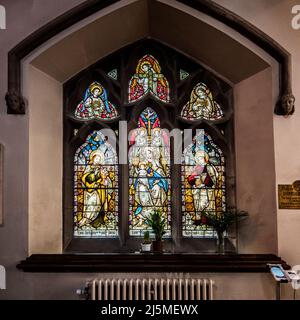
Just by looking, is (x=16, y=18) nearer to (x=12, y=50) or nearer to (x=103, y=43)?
(x=12, y=50)

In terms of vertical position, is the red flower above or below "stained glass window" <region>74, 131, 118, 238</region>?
below

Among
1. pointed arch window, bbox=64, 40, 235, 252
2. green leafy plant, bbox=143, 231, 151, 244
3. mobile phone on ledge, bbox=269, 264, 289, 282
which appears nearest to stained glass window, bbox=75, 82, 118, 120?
pointed arch window, bbox=64, 40, 235, 252

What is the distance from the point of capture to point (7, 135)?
4285 mm

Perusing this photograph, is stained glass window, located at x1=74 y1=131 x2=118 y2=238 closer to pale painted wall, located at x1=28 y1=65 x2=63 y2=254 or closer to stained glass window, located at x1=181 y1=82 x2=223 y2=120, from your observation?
pale painted wall, located at x1=28 y1=65 x2=63 y2=254

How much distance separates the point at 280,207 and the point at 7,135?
272cm

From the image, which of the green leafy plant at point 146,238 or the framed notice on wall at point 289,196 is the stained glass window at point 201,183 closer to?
the green leafy plant at point 146,238

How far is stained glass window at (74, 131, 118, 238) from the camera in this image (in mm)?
4945

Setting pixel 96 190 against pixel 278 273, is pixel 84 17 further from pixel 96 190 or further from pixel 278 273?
pixel 278 273

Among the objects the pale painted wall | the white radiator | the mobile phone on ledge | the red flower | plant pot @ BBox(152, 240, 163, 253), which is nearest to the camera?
the mobile phone on ledge

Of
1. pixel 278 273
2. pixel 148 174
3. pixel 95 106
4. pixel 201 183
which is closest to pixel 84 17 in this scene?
pixel 95 106

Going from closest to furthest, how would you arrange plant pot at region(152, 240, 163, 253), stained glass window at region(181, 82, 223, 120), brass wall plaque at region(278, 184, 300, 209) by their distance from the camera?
1. brass wall plaque at region(278, 184, 300, 209)
2. plant pot at region(152, 240, 163, 253)
3. stained glass window at region(181, 82, 223, 120)

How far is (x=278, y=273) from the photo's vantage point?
3.60 m

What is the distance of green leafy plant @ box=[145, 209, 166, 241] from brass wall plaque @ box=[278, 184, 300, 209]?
123 centimetres
